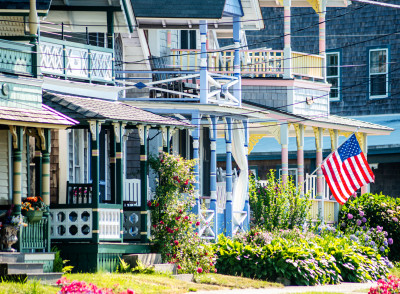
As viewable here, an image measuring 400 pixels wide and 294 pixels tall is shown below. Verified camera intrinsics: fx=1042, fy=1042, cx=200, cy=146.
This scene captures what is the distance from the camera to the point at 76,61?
1022 inches

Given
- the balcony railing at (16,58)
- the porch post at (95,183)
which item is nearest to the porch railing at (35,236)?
the porch post at (95,183)

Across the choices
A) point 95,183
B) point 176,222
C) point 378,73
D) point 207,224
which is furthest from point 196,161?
point 378,73

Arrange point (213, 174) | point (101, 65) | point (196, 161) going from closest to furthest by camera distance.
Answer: point (196, 161)
point (101, 65)
point (213, 174)

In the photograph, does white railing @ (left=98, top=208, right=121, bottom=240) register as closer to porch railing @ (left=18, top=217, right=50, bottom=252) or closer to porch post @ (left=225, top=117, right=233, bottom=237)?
porch railing @ (left=18, top=217, right=50, bottom=252)

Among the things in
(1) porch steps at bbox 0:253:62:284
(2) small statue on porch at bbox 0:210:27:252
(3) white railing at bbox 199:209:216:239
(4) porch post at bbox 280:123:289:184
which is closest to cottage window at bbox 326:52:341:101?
(4) porch post at bbox 280:123:289:184

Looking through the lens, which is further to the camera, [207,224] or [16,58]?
[207,224]

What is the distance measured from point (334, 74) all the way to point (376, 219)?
13.5m

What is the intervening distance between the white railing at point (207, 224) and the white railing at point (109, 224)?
3.58m

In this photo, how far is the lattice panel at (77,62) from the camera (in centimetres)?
2569

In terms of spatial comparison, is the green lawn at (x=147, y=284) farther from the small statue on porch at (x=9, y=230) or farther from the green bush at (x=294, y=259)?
the small statue on porch at (x=9, y=230)

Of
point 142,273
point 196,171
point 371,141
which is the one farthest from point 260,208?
point 371,141

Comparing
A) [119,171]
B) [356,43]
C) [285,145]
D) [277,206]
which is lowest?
[277,206]

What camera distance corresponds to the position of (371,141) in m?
41.1

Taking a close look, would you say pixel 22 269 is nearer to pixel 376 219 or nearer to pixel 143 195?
pixel 143 195
